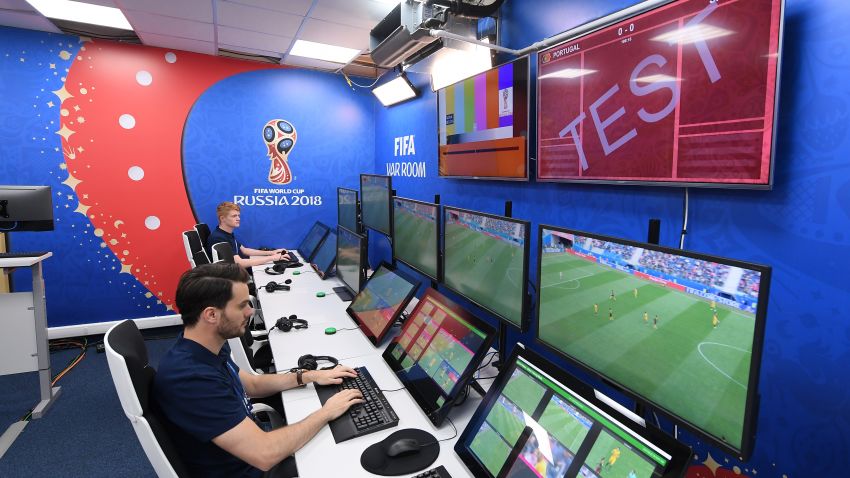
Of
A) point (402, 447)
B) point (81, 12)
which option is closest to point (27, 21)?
point (81, 12)

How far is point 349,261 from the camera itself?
307 centimetres

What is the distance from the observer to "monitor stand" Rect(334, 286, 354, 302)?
3027 millimetres

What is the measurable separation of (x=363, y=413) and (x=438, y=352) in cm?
36

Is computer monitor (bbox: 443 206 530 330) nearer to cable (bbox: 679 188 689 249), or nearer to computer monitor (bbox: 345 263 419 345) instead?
computer monitor (bbox: 345 263 419 345)

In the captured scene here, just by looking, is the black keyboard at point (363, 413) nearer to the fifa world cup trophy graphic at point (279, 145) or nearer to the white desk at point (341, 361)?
the white desk at point (341, 361)

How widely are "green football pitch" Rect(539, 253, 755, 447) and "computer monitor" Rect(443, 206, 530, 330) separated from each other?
0.53ft

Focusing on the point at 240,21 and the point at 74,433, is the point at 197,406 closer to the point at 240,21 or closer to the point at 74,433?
the point at 74,433

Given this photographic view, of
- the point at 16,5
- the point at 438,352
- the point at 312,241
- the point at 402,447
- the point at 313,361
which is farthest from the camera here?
the point at 312,241

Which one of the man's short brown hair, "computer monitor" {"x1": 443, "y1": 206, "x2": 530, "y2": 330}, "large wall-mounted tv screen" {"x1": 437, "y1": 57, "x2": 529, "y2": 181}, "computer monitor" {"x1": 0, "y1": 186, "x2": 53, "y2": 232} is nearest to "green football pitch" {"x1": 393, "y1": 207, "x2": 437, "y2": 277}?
"computer monitor" {"x1": 443, "y1": 206, "x2": 530, "y2": 330}

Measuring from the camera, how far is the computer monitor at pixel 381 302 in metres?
2.19

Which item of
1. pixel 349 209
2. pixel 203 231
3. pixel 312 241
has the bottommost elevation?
pixel 312 241

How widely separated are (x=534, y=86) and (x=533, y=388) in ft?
5.05

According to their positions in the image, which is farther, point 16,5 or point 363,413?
point 16,5

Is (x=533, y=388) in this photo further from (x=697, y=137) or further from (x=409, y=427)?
(x=697, y=137)
